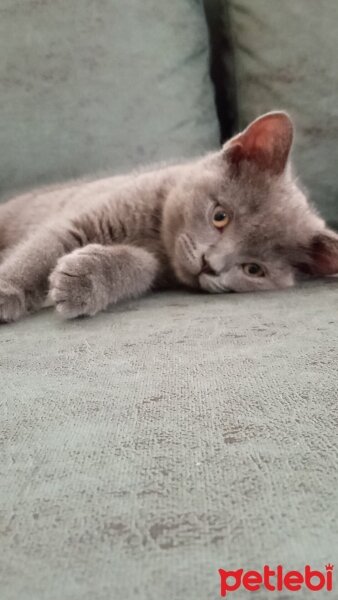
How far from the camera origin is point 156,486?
47 cm

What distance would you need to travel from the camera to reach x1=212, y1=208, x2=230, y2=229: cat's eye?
126 centimetres

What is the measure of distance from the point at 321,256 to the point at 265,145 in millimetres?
273

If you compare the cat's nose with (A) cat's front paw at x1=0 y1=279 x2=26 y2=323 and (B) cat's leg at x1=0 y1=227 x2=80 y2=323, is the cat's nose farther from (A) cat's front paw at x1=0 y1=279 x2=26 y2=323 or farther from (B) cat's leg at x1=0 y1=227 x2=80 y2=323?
(A) cat's front paw at x1=0 y1=279 x2=26 y2=323

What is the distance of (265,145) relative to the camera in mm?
1280

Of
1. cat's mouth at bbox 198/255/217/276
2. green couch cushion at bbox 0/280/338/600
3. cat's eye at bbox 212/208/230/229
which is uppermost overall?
green couch cushion at bbox 0/280/338/600

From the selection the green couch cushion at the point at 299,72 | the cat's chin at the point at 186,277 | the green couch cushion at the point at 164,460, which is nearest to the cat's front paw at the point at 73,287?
the green couch cushion at the point at 164,460

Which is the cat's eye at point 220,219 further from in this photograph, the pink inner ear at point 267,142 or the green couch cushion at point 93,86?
the green couch cushion at point 93,86

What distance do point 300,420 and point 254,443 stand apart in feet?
0.21

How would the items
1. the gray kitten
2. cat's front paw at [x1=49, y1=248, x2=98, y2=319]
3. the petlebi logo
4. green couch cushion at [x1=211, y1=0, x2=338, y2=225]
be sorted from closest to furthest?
the petlebi logo < cat's front paw at [x1=49, y1=248, x2=98, y2=319] < the gray kitten < green couch cushion at [x1=211, y1=0, x2=338, y2=225]

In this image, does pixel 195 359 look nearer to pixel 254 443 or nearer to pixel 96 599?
pixel 254 443

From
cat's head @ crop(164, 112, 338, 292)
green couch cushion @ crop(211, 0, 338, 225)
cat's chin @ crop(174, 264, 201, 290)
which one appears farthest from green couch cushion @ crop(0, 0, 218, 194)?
cat's chin @ crop(174, 264, 201, 290)

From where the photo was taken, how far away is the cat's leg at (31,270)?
1058mm

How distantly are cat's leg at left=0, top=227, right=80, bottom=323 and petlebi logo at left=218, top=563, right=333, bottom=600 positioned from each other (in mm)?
755

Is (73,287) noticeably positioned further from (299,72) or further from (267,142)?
(299,72)
